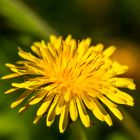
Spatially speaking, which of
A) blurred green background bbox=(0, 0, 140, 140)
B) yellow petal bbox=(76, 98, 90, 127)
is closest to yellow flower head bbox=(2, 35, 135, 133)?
yellow petal bbox=(76, 98, 90, 127)

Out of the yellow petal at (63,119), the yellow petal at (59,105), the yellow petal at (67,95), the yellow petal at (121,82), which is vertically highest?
the yellow petal at (121,82)

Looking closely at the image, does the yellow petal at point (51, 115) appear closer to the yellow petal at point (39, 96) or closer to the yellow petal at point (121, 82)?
the yellow petal at point (39, 96)

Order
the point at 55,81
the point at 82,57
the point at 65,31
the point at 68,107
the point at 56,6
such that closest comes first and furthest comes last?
the point at 68,107 < the point at 55,81 < the point at 82,57 < the point at 65,31 < the point at 56,6

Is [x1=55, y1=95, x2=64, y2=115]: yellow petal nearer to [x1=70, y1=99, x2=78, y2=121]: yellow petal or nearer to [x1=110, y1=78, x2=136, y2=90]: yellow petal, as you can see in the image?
[x1=70, y1=99, x2=78, y2=121]: yellow petal

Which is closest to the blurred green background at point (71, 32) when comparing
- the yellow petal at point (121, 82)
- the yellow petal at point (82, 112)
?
the yellow petal at point (82, 112)

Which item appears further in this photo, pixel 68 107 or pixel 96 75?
pixel 96 75

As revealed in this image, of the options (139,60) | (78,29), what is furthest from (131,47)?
(78,29)

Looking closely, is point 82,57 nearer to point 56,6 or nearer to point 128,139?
point 128,139
